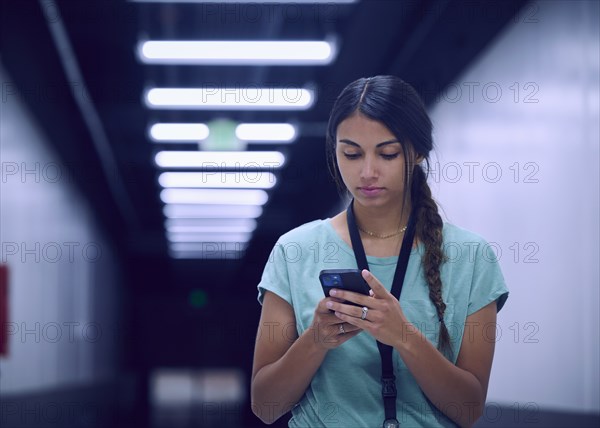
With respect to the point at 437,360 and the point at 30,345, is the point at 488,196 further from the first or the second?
the point at 30,345

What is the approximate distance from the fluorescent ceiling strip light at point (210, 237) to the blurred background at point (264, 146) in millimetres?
849

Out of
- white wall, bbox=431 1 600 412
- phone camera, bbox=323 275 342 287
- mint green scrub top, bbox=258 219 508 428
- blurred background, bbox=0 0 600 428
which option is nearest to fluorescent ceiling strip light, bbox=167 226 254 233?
blurred background, bbox=0 0 600 428

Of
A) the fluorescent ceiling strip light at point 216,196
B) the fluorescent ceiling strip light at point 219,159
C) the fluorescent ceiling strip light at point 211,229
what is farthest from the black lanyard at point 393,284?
the fluorescent ceiling strip light at point 211,229

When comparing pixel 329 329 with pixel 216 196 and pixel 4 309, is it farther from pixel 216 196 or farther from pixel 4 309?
pixel 216 196

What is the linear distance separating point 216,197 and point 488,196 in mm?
6113

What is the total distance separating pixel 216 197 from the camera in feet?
35.4

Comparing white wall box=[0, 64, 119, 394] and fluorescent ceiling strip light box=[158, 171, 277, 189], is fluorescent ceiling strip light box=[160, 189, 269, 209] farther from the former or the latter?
white wall box=[0, 64, 119, 394]

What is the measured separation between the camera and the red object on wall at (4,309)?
6.05 meters

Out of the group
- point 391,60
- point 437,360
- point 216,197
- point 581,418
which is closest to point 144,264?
point 216,197

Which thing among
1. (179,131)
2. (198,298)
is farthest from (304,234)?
(198,298)

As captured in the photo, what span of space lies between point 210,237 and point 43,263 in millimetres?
6491

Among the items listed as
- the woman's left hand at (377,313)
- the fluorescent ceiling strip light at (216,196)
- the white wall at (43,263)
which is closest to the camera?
the woman's left hand at (377,313)

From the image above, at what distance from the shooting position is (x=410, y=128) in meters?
1.67

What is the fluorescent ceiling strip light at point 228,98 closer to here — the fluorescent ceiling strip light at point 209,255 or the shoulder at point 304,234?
the shoulder at point 304,234
